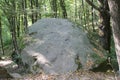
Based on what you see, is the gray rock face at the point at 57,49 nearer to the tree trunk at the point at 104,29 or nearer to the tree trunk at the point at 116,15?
the tree trunk at the point at 104,29

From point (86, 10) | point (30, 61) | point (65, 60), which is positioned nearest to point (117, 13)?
point (65, 60)

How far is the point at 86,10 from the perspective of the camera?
86.2 ft

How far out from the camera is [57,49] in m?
8.43

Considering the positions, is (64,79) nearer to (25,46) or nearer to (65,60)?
(65,60)

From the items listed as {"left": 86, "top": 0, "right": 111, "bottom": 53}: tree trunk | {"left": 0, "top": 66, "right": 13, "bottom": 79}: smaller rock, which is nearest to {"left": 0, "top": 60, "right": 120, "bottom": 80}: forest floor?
{"left": 0, "top": 66, "right": 13, "bottom": 79}: smaller rock

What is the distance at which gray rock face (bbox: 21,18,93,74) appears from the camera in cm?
796

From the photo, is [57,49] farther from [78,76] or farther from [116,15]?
[116,15]

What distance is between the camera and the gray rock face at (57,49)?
7961 mm

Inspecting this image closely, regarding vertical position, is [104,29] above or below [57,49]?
above

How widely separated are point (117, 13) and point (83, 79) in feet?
11.7

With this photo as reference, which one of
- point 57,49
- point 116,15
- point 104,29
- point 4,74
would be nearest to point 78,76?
point 57,49

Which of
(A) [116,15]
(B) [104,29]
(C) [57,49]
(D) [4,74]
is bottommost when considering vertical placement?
(D) [4,74]

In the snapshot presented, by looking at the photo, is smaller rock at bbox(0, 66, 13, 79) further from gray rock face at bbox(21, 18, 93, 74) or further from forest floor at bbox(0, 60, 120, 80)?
gray rock face at bbox(21, 18, 93, 74)

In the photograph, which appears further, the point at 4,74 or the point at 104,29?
the point at 104,29
